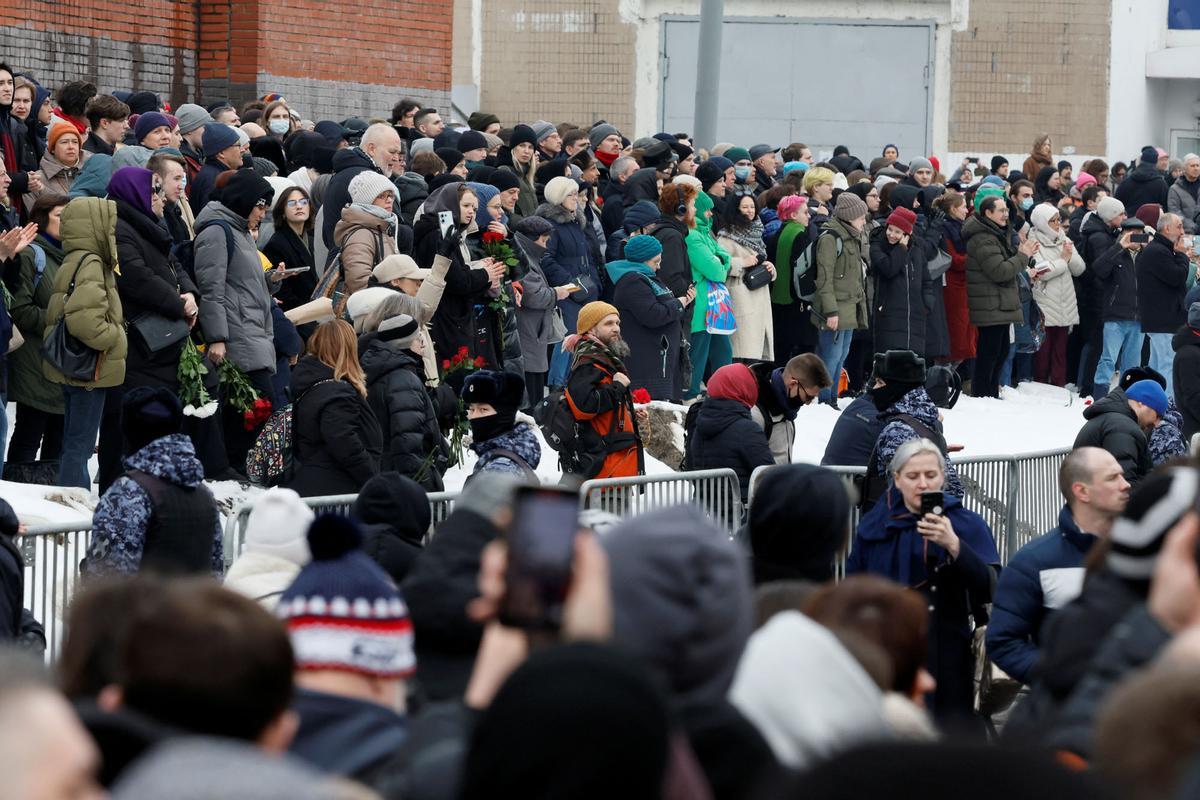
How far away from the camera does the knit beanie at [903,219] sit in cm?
1573

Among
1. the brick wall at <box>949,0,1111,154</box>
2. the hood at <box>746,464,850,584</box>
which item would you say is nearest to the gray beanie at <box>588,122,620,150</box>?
the hood at <box>746,464,850,584</box>

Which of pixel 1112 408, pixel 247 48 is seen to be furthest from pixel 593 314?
pixel 247 48

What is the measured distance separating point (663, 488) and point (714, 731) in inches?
220

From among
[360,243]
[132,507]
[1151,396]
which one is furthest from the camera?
[360,243]

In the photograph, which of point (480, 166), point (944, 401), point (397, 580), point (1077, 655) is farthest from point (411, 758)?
point (480, 166)

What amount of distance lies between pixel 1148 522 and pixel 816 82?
2819cm

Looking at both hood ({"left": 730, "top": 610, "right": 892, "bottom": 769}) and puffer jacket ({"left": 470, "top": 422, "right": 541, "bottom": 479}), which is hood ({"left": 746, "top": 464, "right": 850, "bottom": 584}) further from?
puffer jacket ({"left": 470, "top": 422, "right": 541, "bottom": 479})

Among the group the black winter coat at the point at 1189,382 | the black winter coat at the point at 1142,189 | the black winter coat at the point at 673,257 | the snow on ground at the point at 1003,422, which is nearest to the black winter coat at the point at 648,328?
the black winter coat at the point at 673,257

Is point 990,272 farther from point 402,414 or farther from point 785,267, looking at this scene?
point 402,414

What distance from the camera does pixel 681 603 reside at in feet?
11.6

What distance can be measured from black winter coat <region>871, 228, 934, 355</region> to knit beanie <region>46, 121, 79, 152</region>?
23.3ft

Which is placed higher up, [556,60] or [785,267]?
[556,60]

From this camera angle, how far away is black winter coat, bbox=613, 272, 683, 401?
13102mm

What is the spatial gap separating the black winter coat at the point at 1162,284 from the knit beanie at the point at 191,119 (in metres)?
8.65
